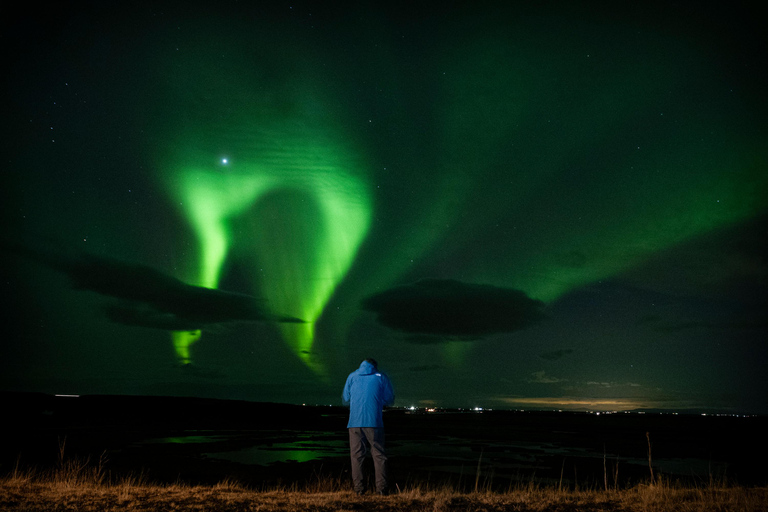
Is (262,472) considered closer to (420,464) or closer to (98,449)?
(420,464)

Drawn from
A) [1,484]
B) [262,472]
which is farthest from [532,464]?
[1,484]

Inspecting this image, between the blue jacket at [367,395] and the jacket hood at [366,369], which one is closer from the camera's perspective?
the blue jacket at [367,395]

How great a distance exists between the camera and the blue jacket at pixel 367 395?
7.84 m

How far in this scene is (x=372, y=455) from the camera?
7887mm

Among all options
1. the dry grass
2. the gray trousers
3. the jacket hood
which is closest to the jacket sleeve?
the jacket hood

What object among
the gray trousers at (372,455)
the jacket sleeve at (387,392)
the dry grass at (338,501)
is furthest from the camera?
the jacket sleeve at (387,392)

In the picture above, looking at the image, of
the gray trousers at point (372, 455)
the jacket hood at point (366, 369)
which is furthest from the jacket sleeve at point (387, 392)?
the gray trousers at point (372, 455)

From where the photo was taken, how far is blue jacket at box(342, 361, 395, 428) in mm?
7844

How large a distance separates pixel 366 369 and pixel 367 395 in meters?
0.39

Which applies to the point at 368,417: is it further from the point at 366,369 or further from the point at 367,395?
the point at 366,369

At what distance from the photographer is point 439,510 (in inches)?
255

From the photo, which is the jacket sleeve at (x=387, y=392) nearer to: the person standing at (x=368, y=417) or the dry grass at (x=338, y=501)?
the person standing at (x=368, y=417)

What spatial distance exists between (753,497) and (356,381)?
625 centimetres

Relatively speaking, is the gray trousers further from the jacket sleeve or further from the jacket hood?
the jacket hood
